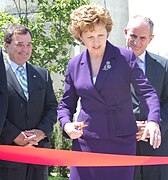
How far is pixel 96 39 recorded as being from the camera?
11.8 ft

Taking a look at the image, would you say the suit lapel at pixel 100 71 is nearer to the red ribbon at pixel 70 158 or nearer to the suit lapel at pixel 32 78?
the red ribbon at pixel 70 158

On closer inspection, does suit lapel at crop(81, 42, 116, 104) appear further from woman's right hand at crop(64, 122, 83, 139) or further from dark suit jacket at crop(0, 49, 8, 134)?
dark suit jacket at crop(0, 49, 8, 134)

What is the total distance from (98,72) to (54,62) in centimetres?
557

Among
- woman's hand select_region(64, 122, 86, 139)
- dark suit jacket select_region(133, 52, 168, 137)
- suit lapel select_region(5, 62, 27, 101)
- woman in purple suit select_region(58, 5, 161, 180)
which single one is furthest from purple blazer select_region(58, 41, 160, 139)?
suit lapel select_region(5, 62, 27, 101)

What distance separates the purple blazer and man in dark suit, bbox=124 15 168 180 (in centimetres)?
71

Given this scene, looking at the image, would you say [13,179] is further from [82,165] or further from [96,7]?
[96,7]

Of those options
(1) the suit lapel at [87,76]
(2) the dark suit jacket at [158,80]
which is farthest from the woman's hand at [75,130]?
(2) the dark suit jacket at [158,80]

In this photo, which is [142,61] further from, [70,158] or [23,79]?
[70,158]

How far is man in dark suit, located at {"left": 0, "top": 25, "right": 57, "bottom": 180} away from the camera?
14.3 feet

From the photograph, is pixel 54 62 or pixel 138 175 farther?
pixel 54 62

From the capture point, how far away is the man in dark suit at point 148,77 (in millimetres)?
4375

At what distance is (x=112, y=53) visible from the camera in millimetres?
3701

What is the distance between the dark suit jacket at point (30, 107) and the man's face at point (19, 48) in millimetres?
115

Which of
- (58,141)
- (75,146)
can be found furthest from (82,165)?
(58,141)
